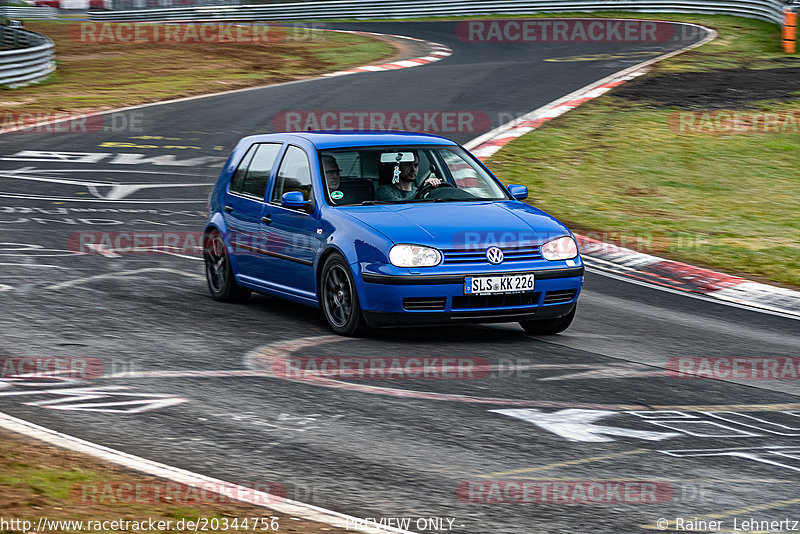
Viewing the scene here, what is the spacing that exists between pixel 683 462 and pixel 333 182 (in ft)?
13.8

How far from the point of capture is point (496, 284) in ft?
26.7

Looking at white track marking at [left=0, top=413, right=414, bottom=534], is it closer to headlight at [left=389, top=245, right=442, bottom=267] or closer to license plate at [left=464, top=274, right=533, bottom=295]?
headlight at [left=389, top=245, right=442, bottom=267]

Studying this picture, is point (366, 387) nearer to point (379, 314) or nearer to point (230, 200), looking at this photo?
point (379, 314)

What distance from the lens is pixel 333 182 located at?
9.02 m

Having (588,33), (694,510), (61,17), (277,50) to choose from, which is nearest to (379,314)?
(694,510)

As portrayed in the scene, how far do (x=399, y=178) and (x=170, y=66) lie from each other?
2647 cm

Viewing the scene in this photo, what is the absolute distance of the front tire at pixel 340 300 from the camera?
828 cm
